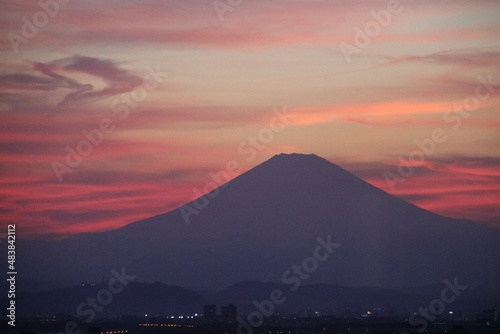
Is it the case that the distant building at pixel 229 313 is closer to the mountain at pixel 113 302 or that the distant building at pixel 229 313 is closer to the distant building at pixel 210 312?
the distant building at pixel 210 312

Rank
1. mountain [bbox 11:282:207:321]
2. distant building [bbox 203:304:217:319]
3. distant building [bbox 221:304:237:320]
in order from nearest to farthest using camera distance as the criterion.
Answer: distant building [bbox 221:304:237:320] < distant building [bbox 203:304:217:319] < mountain [bbox 11:282:207:321]

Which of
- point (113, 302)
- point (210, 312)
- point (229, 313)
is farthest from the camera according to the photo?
point (113, 302)

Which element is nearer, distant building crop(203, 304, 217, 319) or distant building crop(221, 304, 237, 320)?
distant building crop(221, 304, 237, 320)

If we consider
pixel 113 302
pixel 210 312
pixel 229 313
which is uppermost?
pixel 113 302

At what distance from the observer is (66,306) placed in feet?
383

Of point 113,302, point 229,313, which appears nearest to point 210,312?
point 229,313

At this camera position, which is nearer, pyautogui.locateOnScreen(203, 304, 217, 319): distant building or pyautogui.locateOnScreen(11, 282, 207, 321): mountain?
pyautogui.locateOnScreen(203, 304, 217, 319): distant building

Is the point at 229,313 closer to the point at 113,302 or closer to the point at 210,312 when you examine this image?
the point at 210,312

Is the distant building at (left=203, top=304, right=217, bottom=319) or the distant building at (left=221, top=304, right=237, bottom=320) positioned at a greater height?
the distant building at (left=203, top=304, right=217, bottom=319)

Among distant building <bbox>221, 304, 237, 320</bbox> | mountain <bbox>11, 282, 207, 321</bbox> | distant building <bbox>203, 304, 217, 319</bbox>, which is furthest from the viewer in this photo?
mountain <bbox>11, 282, 207, 321</bbox>

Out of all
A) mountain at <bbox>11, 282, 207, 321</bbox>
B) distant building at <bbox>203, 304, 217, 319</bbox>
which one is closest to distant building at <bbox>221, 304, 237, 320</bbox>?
distant building at <bbox>203, 304, 217, 319</bbox>

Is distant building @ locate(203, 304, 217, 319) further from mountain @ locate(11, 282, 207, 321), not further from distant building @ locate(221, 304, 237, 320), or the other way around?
mountain @ locate(11, 282, 207, 321)

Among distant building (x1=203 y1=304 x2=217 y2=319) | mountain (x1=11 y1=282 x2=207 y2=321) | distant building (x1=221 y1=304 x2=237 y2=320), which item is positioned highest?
mountain (x1=11 y1=282 x2=207 y2=321)

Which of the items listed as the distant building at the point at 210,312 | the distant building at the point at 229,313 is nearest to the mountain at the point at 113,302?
the distant building at the point at 210,312
